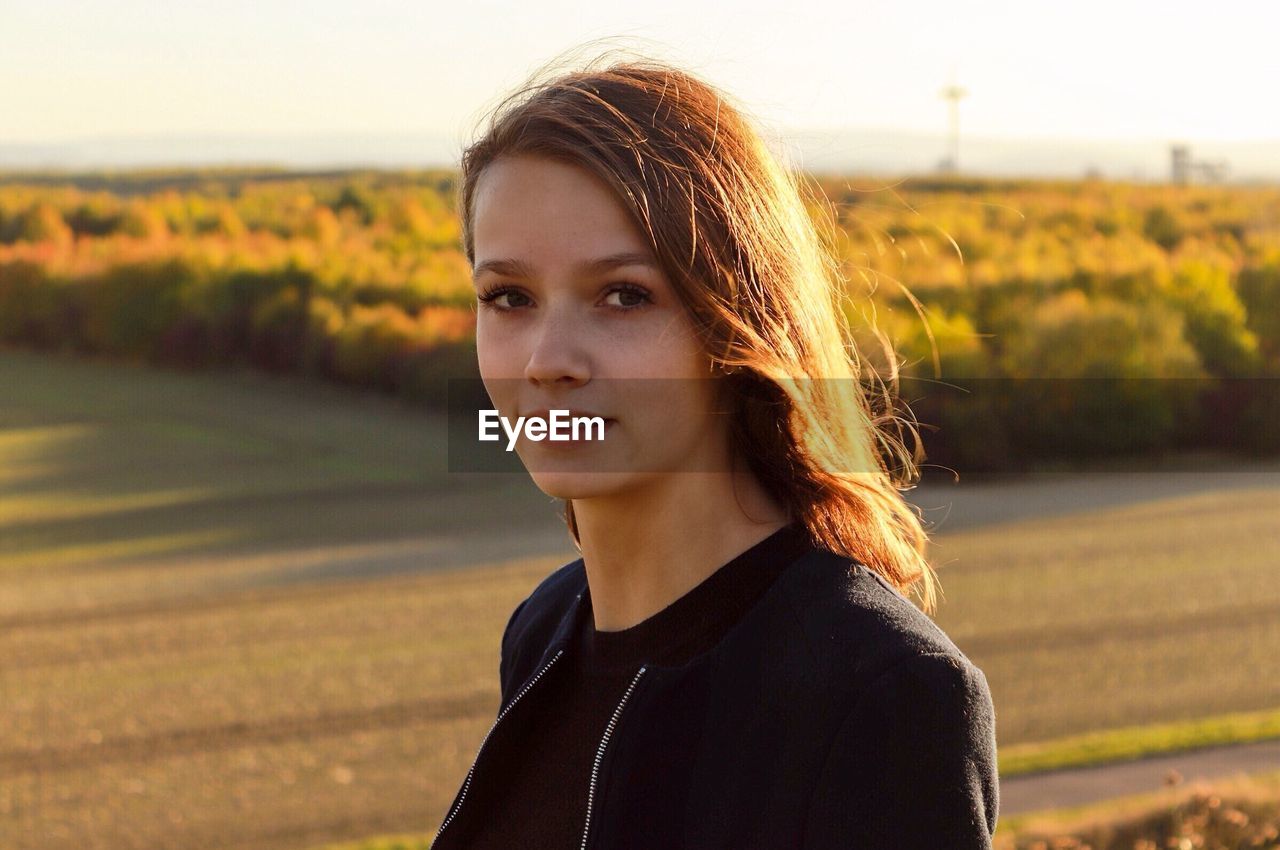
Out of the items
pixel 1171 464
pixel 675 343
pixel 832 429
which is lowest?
pixel 1171 464

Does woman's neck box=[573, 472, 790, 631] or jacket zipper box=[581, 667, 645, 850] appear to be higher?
woman's neck box=[573, 472, 790, 631]

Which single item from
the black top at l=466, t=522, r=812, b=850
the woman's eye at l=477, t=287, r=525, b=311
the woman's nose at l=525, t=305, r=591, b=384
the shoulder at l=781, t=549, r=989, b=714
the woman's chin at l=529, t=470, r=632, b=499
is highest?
the woman's eye at l=477, t=287, r=525, b=311

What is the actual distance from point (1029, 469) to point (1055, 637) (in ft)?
26.2

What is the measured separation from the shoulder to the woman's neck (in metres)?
0.13

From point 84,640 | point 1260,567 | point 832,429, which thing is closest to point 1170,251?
point 1260,567

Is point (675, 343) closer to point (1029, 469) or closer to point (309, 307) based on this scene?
point (1029, 469)

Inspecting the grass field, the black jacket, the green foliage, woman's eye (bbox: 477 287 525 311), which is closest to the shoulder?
the black jacket

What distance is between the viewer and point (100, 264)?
27.9m

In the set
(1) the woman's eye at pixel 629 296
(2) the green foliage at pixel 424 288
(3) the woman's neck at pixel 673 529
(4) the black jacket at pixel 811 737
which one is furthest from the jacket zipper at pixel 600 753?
(2) the green foliage at pixel 424 288

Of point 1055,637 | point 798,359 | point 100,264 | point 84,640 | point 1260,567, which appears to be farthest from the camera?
point 100,264

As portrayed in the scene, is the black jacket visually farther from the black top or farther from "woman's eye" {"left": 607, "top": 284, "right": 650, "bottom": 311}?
"woman's eye" {"left": 607, "top": 284, "right": 650, "bottom": 311}

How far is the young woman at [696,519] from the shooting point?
1.39 meters

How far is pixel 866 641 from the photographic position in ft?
4.66

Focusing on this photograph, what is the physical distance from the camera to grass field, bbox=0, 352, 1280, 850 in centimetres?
771
